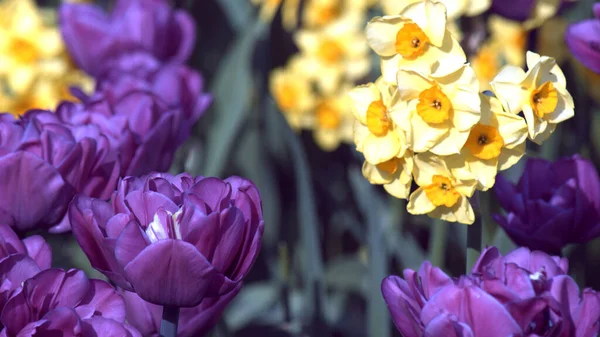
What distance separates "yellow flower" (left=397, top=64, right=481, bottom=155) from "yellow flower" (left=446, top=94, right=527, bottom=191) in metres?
0.02

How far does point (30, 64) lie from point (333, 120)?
1.78ft

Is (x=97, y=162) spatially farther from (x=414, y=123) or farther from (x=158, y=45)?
(x=158, y=45)

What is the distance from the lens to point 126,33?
1298 millimetres

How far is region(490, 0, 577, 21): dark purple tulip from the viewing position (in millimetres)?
1065

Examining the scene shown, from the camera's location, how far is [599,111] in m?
1.60

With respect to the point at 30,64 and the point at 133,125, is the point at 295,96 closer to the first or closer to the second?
the point at 30,64

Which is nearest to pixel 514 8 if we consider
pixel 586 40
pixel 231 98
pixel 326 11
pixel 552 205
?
pixel 586 40

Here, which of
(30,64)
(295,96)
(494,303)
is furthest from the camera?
(295,96)

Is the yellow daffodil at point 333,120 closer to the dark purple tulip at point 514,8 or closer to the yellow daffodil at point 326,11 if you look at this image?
the yellow daffodil at point 326,11

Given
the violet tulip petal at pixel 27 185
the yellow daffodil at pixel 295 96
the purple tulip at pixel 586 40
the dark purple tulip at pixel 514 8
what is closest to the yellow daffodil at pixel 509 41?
the yellow daffodil at pixel 295 96

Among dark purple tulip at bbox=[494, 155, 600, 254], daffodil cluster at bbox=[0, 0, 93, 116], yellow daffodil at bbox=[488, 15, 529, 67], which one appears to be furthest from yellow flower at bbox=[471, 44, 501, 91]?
dark purple tulip at bbox=[494, 155, 600, 254]

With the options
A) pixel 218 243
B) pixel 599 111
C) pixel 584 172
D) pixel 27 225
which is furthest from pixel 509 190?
pixel 599 111

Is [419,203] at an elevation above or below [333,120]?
above

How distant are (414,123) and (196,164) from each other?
32.2 inches
